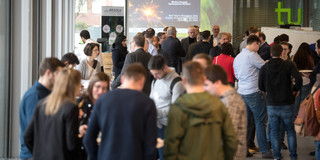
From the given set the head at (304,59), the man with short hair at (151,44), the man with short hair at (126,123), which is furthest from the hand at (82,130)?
the head at (304,59)

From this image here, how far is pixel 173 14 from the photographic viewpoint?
17.2 meters

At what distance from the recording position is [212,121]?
382 cm

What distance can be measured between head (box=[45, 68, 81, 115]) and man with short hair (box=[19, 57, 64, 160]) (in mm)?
334

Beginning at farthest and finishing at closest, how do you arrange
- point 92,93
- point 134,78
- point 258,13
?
point 258,13 < point 92,93 < point 134,78

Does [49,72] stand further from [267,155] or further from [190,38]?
[190,38]

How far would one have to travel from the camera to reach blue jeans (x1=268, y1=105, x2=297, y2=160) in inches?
261

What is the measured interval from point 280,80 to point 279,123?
0.57 metres

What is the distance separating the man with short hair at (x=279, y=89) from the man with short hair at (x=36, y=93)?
135 inches

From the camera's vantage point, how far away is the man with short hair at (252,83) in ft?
22.7


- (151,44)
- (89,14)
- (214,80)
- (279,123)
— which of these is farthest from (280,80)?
(89,14)

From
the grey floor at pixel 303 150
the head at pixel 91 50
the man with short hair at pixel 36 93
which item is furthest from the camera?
the grey floor at pixel 303 150

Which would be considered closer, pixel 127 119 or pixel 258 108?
pixel 127 119

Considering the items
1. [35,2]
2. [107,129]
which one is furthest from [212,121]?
[35,2]

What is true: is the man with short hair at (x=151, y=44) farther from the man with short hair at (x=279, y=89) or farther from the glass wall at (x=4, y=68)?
the glass wall at (x=4, y=68)
